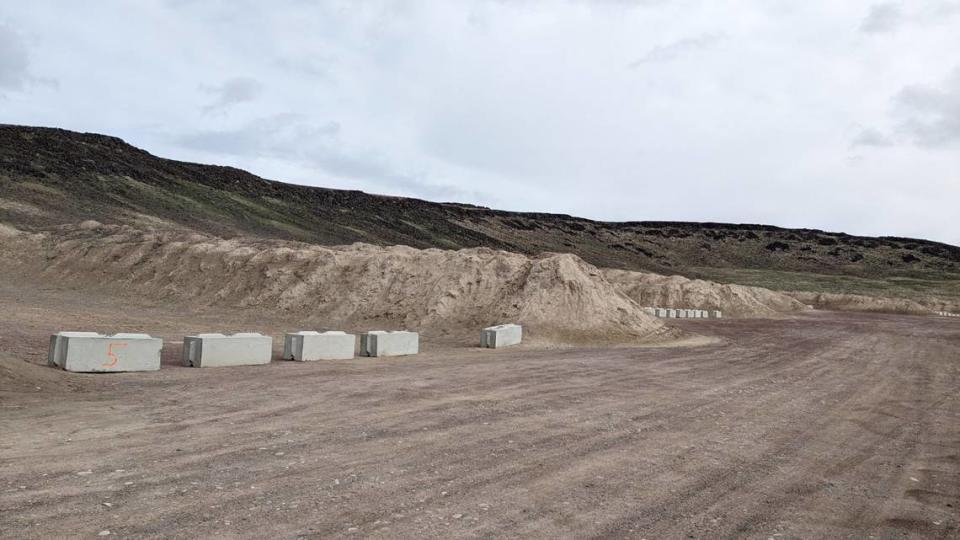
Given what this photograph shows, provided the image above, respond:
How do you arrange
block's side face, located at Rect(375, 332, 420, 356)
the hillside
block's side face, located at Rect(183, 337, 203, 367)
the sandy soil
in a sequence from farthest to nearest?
the hillside
block's side face, located at Rect(375, 332, 420, 356)
block's side face, located at Rect(183, 337, 203, 367)
the sandy soil

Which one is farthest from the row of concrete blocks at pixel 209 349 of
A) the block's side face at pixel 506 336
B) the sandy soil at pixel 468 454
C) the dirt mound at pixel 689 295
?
the dirt mound at pixel 689 295

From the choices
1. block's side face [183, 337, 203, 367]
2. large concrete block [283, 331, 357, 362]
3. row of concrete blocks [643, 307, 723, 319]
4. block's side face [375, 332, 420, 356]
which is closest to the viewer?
block's side face [183, 337, 203, 367]

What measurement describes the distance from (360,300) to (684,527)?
29433 mm

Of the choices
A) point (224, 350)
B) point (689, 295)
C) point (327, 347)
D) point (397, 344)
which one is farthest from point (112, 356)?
point (689, 295)

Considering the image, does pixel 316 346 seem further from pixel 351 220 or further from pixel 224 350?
pixel 351 220

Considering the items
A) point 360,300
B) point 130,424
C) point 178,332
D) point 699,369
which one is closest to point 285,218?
point 360,300

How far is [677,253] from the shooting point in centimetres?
14825

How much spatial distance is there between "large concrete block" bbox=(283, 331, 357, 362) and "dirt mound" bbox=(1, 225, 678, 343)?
1045cm

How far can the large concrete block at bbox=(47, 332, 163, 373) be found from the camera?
50.2 ft

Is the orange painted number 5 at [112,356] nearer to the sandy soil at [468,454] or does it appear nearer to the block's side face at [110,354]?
the block's side face at [110,354]

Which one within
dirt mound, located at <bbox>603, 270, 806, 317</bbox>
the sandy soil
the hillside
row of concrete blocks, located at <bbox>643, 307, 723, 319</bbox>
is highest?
the hillside

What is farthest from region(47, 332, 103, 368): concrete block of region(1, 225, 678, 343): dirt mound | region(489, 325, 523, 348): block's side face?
region(1, 225, 678, 343): dirt mound

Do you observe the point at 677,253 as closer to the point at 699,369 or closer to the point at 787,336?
the point at 787,336

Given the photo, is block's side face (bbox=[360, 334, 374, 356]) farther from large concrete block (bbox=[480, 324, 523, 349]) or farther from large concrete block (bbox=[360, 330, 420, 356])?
large concrete block (bbox=[480, 324, 523, 349])
